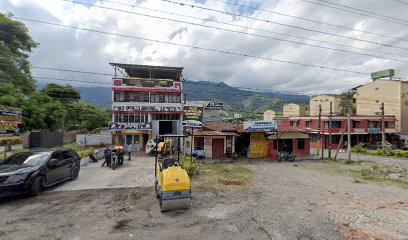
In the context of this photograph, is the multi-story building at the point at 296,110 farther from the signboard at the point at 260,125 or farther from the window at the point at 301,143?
the signboard at the point at 260,125

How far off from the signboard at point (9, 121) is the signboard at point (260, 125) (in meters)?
18.2

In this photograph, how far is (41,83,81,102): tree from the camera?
44.2m

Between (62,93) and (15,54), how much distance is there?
3415cm

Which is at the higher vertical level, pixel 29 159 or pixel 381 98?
pixel 381 98

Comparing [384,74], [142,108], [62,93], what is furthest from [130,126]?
[384,74]

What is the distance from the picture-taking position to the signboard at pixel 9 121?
1043 centimetres

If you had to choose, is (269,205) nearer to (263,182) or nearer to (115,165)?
(263,182)

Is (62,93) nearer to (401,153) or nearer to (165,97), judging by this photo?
(165,97)

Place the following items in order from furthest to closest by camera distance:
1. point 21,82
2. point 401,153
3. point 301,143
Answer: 1. point 401,153
2. point 301,143
3. point 21,82

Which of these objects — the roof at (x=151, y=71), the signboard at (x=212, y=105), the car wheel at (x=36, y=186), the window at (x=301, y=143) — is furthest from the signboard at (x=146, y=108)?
the car wheel at (x=36, y=186)

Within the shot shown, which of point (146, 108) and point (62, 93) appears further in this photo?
point (62, 93)

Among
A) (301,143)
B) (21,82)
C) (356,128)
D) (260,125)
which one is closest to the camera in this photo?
(21,82)

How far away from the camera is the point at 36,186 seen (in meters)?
8.45

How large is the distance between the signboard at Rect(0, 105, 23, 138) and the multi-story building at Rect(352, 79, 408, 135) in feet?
159
